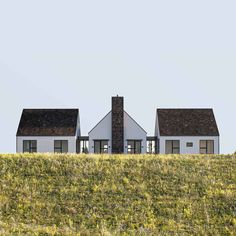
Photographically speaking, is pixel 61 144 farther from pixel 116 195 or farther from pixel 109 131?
pixel 116 195

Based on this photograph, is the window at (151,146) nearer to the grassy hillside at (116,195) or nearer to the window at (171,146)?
the window at (171,146)

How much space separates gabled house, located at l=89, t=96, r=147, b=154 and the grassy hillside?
19496 mm

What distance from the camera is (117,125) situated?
54875 mm

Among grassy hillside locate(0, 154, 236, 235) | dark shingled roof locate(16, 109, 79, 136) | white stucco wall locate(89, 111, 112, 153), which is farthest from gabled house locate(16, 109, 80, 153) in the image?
grassy hillside locate(0, 154, 236, 235)

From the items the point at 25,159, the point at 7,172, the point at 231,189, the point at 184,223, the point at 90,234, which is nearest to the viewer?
the point at 90,234

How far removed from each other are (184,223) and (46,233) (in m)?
6.45

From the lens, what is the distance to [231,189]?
1190 inches

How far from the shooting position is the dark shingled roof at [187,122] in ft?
179

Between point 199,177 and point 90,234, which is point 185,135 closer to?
point 199,177

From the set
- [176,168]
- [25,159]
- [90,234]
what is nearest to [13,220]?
[90,234]

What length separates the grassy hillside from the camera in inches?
1003

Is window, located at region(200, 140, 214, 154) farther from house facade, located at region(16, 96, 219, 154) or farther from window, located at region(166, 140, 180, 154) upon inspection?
window, located at region(166, 140, 180, 154)

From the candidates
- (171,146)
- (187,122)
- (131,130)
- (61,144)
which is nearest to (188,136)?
(171,146)

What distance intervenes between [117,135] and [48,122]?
23.2ft
